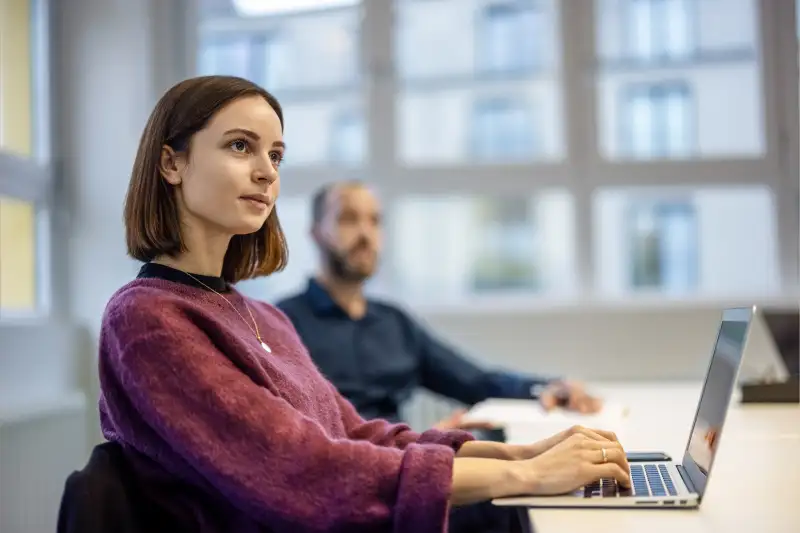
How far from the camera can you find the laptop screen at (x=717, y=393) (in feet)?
2.92

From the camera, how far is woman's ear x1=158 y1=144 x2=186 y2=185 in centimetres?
100

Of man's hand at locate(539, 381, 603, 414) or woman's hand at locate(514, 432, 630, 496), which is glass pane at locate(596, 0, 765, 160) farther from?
woman's hand at locate(514, 432, 630, 496)

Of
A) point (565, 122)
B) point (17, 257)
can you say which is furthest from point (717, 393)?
point (17, 257)

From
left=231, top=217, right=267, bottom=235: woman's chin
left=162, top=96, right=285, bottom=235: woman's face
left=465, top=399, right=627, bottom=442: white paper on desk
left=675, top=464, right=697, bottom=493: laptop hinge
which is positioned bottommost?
left=465, top=399, right=627, bottom=442: white paper on desk

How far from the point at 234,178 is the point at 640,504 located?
0.64 metres

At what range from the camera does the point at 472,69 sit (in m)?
2.90

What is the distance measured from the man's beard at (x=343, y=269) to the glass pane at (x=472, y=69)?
0.83 metres

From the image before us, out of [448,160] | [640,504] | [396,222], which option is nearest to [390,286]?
[396,222]

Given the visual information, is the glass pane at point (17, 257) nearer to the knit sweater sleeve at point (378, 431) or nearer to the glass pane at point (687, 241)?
the knit sweater sleeve at point (378, 431)

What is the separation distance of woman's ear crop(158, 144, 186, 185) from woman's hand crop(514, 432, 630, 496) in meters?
0.57

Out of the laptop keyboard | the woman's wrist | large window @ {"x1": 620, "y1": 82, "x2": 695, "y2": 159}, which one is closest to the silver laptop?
the laptop keyboard

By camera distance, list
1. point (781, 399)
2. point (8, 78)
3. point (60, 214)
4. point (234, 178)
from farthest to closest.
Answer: point (60, 214)
point (8, 78)
point (781, 399)
point (234, 178)

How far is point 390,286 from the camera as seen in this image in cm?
276

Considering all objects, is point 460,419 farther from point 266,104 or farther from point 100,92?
point 100,92
